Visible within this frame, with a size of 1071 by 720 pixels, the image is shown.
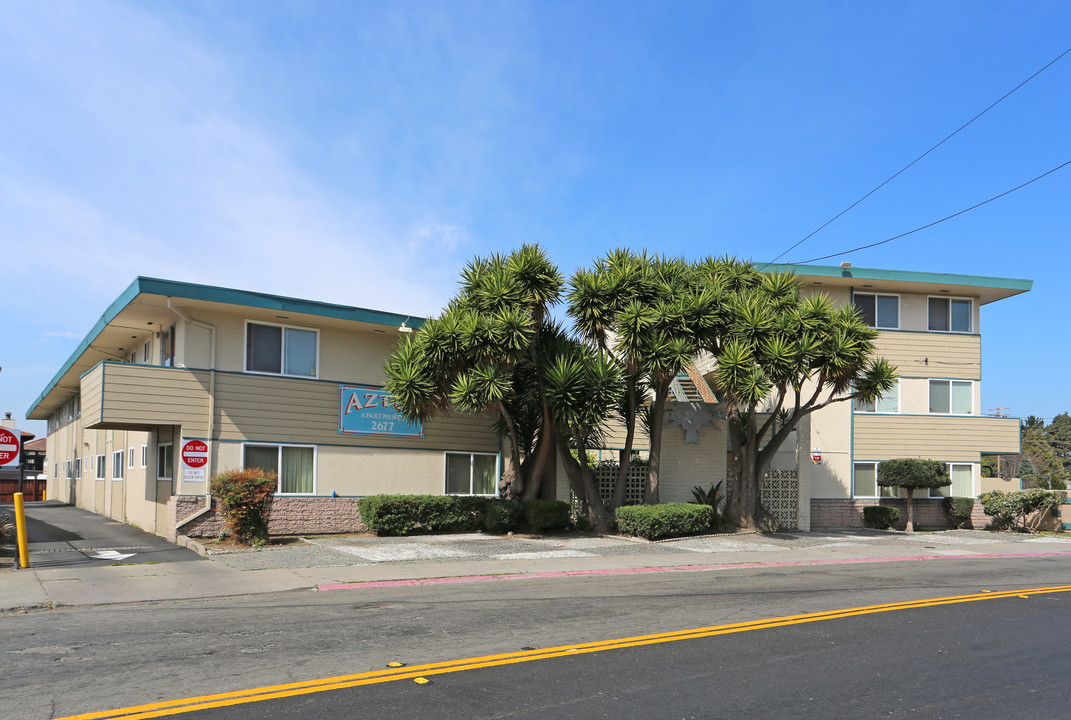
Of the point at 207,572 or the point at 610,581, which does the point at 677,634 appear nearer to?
the point at 610,581

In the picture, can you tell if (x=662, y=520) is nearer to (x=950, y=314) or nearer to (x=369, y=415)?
(x=369, y=415)

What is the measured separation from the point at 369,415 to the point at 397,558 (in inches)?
246

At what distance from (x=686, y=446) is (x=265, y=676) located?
17.5 meters

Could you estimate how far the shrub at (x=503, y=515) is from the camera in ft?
65.1

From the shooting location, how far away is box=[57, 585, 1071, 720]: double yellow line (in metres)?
6.04

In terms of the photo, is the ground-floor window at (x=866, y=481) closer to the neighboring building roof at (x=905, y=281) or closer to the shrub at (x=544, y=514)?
the neighboring building roof at (x=905, y=281)

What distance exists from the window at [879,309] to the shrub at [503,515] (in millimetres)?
13973

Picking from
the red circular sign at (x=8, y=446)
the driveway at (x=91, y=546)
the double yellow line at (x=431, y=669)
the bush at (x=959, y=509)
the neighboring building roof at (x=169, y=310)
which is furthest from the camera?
the bush at (x=959, y=509)

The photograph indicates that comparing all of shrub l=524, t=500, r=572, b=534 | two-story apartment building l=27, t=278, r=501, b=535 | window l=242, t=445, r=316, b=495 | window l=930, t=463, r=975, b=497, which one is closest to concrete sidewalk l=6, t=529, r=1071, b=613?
shrub l=524, t=500, r=572, b=534

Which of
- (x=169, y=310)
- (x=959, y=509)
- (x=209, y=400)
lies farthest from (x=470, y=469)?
(x=959, y=509)

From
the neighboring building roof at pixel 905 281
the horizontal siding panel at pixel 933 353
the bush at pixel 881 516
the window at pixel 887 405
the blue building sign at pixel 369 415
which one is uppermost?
the neighboring building roof at pixel 905 281

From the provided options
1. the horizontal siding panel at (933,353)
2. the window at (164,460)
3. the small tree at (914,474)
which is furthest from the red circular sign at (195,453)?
the horizontal siding panel at (933,353)

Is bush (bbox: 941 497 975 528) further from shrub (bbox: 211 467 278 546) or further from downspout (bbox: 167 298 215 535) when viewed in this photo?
downspout (bbox: 167 298 215 535)

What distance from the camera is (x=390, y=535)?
63.8 feet
